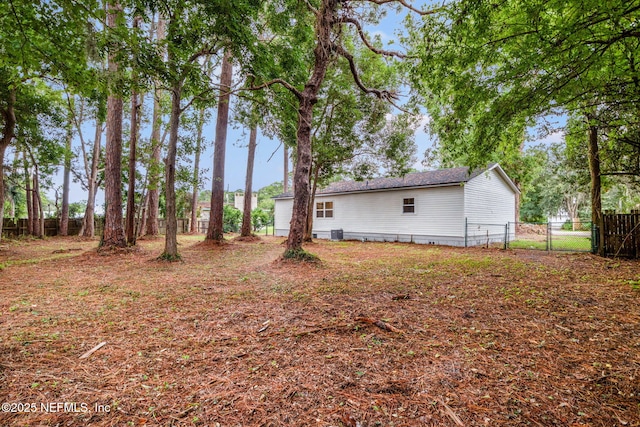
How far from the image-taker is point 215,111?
12.4 metres

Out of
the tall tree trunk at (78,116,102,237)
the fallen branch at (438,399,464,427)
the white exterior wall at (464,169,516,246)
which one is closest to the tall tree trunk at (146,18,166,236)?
the tall tree trunk at (78,116,102,237)

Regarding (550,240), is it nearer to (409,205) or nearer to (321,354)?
(409,205)

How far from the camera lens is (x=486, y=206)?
13.8 metres

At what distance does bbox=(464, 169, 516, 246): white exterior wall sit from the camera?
12555 millimetres

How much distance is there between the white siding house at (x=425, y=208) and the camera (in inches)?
494

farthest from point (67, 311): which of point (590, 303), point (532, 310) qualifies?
point (590, 303)

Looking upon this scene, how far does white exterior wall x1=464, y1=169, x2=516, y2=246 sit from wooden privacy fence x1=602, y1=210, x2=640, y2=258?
4056 mm

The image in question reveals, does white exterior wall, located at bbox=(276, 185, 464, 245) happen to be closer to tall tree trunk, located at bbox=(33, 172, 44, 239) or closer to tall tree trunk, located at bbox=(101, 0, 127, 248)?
tall tree trunk, located at bbox=(101, 0, 127, 248)

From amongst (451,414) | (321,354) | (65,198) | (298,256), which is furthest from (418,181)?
(65,198)

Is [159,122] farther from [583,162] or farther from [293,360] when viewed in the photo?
[583,162]

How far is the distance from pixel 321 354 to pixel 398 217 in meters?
12.8

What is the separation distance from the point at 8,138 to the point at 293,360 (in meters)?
12.2

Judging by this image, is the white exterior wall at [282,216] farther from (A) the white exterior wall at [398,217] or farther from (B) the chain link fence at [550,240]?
(B) the chain link fence at [550,240]

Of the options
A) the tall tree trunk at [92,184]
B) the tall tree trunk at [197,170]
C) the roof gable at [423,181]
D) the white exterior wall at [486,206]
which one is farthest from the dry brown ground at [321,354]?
the tall tree trunk at [92,184]
